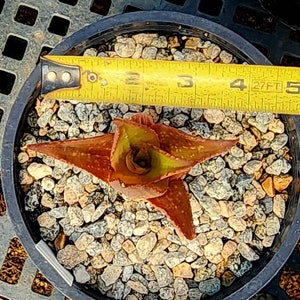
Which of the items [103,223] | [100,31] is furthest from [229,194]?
[100,31]

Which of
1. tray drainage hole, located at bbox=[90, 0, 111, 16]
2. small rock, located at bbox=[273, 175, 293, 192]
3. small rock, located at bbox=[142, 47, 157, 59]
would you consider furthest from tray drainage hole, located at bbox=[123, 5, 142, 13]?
small rock, located at bbox=[273, 175, 293, 192]

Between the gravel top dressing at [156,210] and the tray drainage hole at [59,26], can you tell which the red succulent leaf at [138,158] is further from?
the tray drainage hole at [59,26]

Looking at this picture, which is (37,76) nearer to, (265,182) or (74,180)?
(74,180)

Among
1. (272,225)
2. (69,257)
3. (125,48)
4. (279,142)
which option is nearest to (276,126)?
(279,142)

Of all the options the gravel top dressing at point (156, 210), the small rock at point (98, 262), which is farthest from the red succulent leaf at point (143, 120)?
the small rock at point (98, 262)

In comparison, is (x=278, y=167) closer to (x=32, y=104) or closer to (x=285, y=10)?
(x=285, y=10)

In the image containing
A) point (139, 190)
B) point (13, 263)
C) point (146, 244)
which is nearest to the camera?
point (139, 190)
